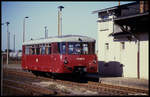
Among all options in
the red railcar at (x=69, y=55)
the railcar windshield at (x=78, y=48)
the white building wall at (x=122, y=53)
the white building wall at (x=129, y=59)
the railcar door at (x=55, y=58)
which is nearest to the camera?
the red railcar at (x=69, y=55)

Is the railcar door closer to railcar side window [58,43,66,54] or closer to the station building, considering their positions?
railcar side window [58,43,66,54]

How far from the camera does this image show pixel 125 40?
21.9m

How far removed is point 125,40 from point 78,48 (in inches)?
218

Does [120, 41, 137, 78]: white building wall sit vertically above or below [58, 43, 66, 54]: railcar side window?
below

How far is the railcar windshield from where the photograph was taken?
17.6 meters

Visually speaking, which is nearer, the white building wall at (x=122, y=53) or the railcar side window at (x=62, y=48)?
the railcar side window at (x=62, y=48)

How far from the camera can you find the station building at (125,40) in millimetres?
19688

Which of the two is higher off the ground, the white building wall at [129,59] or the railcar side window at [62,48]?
the railcar side window at [62,48]

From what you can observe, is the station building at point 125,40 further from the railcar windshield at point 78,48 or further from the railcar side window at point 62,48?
the railcar side window at point 62,48

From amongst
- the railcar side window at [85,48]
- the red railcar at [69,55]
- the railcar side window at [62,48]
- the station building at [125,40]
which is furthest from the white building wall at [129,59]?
the railcar side window at [62,48]

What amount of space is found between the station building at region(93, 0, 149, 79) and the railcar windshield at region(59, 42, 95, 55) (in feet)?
10.9

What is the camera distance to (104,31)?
24688 millimetres

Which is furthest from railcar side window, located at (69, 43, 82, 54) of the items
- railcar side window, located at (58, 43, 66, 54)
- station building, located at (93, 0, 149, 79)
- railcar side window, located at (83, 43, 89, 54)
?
station building, located at (93, 0, 149, 79)

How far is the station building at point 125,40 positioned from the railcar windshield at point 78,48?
3.33m
